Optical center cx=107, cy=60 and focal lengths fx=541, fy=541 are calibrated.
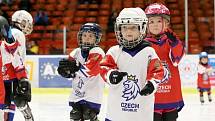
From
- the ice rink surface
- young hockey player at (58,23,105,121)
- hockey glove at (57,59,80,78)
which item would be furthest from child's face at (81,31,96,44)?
the ice rink surface

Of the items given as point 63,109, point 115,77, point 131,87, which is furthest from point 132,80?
point 63,109

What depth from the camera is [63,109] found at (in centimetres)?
817

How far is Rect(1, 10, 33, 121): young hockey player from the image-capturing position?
13.6 ft

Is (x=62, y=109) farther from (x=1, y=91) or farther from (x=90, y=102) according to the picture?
(x=1, y=91)

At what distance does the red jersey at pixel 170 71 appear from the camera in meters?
3.97

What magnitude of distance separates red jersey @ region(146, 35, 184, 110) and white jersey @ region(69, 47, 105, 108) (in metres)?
0.97

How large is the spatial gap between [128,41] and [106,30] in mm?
10527

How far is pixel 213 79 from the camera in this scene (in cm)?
1134

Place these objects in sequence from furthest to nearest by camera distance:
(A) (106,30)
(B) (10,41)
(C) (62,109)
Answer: (A) (106,30), (C) (62,109), (B) (10,41)

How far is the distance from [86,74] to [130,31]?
5.41 feet

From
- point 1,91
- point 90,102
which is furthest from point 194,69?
point 1,91

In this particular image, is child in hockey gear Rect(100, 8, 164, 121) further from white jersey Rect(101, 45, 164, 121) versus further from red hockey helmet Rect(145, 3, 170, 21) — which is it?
red hockey helmet Rect(145, 3, 170, 21)

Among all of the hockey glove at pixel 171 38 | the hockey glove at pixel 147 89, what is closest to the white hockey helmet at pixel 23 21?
the hockey glove at pixel 171 38

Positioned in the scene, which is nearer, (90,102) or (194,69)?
(90,102)
